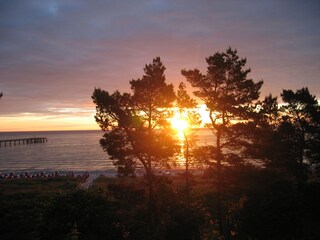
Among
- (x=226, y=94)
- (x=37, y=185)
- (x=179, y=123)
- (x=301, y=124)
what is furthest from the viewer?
(x=37, y=185)

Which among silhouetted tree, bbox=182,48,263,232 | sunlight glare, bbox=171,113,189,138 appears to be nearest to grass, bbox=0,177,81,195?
sunlight glare, bbox=171,113,189,138

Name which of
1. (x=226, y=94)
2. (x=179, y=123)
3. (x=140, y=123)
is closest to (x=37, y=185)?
(x=179, y=123)

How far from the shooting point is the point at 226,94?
20.1 m

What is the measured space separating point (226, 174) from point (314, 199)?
5767 millimetres

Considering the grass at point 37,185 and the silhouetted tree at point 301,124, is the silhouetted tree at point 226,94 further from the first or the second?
the grass at point 37,185

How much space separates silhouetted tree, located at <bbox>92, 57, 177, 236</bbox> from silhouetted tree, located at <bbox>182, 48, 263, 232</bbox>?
8.25 feet

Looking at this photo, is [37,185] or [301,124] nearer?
[301,124]

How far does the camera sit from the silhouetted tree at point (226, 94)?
64.8 feet

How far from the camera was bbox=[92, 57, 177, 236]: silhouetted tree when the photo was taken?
783 inches

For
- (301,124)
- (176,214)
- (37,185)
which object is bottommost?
(37,185)

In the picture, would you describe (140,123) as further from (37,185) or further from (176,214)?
(37,185)

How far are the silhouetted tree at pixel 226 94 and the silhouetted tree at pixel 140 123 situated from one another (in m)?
2.52

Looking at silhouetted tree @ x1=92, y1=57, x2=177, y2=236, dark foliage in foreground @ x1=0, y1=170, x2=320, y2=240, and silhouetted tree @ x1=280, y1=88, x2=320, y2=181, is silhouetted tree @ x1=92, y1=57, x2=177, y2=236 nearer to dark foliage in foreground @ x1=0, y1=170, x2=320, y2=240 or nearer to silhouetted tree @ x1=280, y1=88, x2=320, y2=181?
dark foliage in foreground @ x1=0, y1=170, x2=320, y2=240

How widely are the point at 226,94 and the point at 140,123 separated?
6.41 m
